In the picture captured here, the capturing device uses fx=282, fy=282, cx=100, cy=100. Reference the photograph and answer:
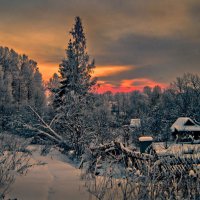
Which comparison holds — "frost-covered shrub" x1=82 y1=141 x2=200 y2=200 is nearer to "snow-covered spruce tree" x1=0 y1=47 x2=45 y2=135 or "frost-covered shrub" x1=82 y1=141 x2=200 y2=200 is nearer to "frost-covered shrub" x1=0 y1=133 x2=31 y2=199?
"frost-covered shrub" x1=0 y1=133 x2=31 y2=199

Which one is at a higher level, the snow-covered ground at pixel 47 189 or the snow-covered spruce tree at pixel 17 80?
the snow-covered spruce tree at pixel 17 80

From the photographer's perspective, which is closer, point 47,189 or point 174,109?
point 47,189

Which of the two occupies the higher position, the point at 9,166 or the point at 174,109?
the point at 174,109

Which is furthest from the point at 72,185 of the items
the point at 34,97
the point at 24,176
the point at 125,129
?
the point at 34,97

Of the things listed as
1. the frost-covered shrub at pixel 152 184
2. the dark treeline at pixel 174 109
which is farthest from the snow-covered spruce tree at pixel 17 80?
the frost-covered shrub at pixel 152 184

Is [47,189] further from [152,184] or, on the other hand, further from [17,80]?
[17,80]

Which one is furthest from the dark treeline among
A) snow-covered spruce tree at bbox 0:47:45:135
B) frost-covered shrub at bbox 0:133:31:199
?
frost-covered shrub at bbox 0:133:31:199

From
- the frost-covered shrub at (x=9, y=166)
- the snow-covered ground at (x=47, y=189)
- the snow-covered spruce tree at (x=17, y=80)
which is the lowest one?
the snow-covered ground at (x=47, y=189)

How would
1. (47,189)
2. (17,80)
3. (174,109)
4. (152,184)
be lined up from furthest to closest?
(17,80) < (174,109) < (47,189) < (152,184)

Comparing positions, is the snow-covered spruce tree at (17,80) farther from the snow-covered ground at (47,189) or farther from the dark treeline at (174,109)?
the snow-covered ground at (47,189)

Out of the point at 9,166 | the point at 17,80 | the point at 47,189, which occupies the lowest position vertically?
the point at 47,189

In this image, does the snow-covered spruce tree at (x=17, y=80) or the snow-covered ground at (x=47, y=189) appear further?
the snow-covered spruce tree at (x=17, y=80)

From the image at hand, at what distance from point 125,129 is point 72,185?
112 ft

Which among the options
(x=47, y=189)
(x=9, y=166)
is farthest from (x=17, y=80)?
(x=47, y=189)
